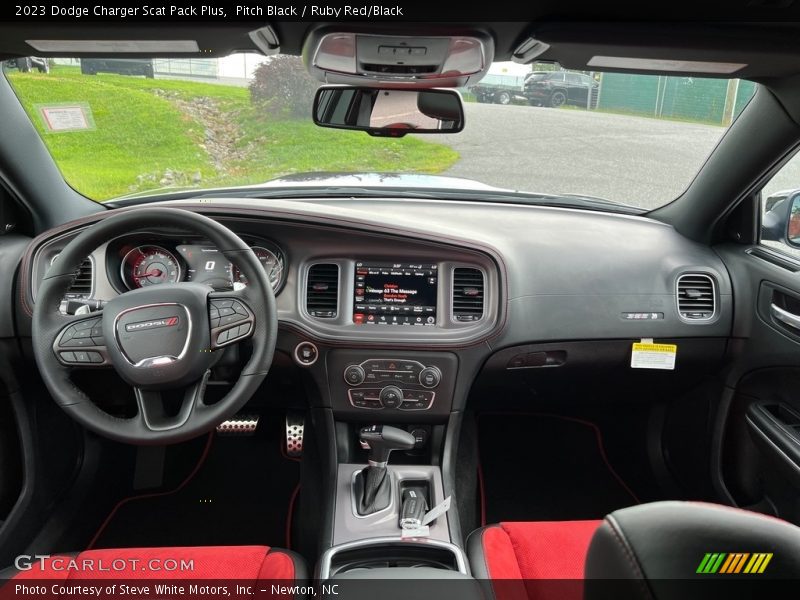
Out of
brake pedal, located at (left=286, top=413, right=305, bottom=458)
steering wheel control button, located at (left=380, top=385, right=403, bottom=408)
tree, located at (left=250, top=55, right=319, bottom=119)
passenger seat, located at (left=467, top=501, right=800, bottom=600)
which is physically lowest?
brake pedal, located at (left=286, top=413, right=305, bottom=458)

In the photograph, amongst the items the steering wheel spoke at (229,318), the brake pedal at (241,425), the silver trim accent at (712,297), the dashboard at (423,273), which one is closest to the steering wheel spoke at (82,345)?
the steering wheel spoke at (229,318)

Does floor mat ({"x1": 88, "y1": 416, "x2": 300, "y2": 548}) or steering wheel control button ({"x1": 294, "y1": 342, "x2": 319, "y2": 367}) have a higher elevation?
steering wheel control button ({"x1": 294, "y1": 342, "x2": 319, "y2": 367})

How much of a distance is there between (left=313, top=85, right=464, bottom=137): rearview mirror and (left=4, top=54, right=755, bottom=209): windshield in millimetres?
89

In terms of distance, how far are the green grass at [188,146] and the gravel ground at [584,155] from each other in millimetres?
179

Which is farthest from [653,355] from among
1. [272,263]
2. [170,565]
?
[170,565]

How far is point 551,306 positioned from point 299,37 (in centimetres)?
139

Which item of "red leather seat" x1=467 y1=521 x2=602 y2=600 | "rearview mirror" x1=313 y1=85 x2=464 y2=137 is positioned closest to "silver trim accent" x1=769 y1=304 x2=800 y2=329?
"red leather seat" x1=467 y1=521 x2=602 y2=600

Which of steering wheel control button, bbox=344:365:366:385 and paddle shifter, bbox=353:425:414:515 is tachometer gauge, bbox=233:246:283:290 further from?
paddle shifter, bbox=353:425:414:515

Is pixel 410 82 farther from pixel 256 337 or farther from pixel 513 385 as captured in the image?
pixel 513 385

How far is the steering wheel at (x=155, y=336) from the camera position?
1750 millimetres

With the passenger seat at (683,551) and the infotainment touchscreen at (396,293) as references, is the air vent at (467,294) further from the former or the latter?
the passenger seat at (683,551)

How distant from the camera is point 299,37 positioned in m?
1.84

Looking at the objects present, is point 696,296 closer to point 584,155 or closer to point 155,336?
point 584,155

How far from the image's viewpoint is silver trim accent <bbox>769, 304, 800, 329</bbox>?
2293mm
